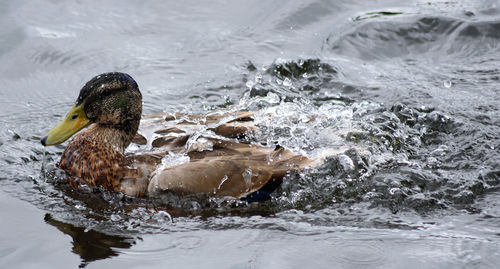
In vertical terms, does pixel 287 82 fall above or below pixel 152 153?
above

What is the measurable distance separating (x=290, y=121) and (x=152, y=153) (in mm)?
1546

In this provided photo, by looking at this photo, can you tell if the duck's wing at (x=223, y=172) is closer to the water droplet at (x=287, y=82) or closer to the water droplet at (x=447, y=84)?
the water droplet at (x=287, y=82)

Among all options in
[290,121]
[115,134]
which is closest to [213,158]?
[115,134]

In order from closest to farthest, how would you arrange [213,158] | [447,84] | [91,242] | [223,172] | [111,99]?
[91,242] → [223,172] → [213,158] → [111,99] → [447,84]

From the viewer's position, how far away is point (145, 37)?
956 centimetres

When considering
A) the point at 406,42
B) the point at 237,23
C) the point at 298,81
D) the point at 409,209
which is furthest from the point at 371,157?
the point at 237,23

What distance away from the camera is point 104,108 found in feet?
20.0

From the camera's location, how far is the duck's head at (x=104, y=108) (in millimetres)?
5961

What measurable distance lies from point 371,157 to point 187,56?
3649 mm

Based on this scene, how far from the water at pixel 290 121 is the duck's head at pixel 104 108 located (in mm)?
553

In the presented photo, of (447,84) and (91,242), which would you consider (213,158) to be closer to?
(91,242)

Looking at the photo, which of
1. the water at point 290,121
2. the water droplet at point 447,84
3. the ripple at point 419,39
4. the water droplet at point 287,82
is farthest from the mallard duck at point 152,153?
the ripple at point 419,39

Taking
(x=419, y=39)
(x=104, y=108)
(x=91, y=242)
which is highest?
(x=419, y=39)

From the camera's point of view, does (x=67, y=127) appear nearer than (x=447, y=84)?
Yes
